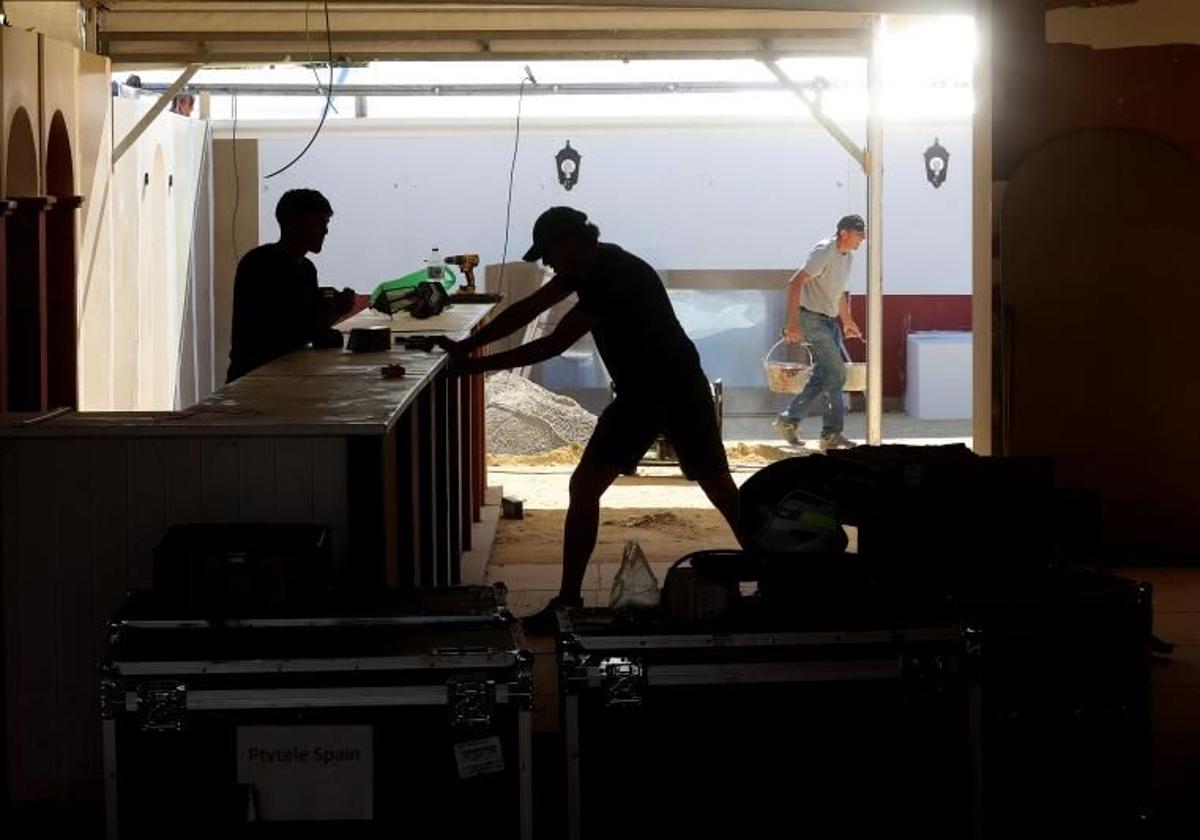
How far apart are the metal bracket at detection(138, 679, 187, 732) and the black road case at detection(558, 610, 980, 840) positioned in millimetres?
798

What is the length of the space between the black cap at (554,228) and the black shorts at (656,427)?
0.63 metres

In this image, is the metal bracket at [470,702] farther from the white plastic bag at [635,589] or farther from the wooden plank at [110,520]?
the wooden plank at [110,520]

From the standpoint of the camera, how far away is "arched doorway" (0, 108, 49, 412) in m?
9.11

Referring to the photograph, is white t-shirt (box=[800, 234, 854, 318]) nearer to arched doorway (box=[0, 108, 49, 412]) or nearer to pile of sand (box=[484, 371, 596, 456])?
pile of sand (box=[484, 371, 596, 456])

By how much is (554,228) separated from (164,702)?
3054 mm

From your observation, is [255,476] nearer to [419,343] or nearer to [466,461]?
[419,343]

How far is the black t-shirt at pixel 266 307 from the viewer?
727cm

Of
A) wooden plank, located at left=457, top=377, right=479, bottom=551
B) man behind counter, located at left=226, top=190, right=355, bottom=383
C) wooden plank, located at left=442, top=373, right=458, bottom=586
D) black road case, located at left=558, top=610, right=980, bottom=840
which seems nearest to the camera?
black road case, located at left=558, top=610, right=980, bottom=840

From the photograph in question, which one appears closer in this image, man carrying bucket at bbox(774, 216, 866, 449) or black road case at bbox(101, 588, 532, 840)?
black road case at bbox(101, 588, 532, 840)

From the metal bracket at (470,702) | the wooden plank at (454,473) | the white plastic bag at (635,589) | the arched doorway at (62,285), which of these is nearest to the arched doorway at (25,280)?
the arched doorway at (62,285)

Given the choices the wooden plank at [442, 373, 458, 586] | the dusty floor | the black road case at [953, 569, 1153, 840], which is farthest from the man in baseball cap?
the black road case at [953, 569, 1153, 840]

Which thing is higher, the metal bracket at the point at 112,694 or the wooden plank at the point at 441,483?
the wooden plank at the point at 441,483

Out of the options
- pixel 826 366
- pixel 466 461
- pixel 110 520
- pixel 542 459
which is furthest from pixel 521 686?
pixel 826 366

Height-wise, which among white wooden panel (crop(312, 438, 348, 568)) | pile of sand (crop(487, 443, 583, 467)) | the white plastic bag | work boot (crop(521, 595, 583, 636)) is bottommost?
work boot (crop(521, 595, 583, 636))
